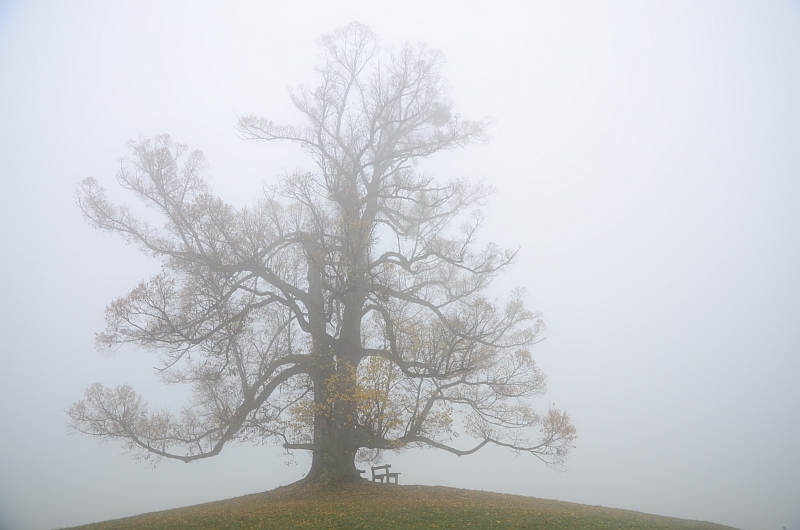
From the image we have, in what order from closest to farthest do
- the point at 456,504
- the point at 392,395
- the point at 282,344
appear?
the point at 456,504 < the point at 392,395 < the point at 282,344

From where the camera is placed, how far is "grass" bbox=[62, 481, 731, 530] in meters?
10.9

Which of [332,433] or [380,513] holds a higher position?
[332,433]

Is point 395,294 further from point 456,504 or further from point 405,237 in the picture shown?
point 456,504

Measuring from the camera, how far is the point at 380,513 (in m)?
11.7

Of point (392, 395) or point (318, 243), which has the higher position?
point (318, 243)

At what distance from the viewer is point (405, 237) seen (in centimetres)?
1830

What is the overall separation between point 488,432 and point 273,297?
735 centimetres

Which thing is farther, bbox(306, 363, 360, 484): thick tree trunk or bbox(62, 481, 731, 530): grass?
bbox(306, 363, 360, 484): thick tree trunk

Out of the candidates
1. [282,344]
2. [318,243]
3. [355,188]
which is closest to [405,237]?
[355,188]

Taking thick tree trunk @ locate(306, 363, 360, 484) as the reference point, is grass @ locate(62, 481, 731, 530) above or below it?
below

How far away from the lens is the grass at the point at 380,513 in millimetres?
10906

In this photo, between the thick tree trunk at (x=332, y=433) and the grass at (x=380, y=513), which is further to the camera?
the thick tree trunk at (x=332, y=433)

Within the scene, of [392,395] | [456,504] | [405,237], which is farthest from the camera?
[405,237]

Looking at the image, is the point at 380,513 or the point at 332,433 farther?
the point at 332,433
